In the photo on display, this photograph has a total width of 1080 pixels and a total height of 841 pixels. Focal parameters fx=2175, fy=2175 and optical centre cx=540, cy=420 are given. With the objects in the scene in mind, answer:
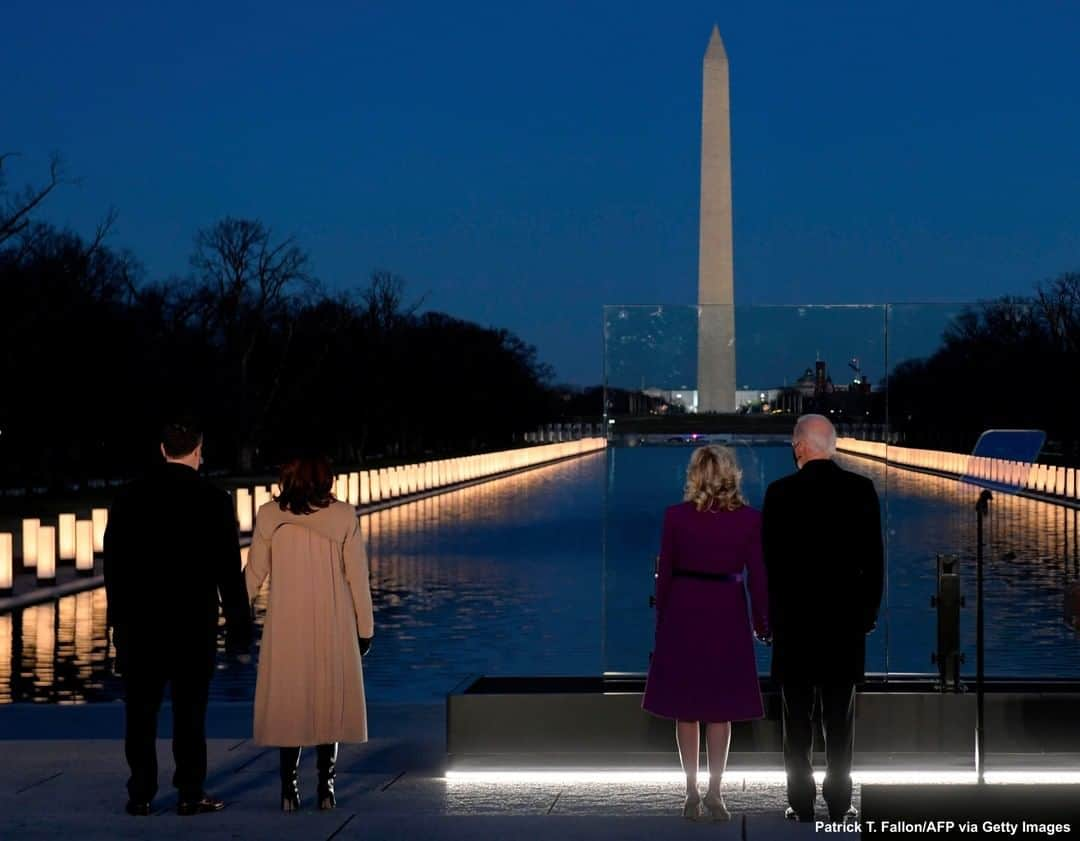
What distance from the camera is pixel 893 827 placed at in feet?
A: 18.4

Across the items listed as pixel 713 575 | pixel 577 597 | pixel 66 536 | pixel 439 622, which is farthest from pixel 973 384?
pixel 66 536

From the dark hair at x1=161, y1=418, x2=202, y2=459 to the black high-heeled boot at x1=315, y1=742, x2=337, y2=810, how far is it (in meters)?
1.52

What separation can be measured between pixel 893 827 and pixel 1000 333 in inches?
299

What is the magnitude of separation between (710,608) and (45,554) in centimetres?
1886

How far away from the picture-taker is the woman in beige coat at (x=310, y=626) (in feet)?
33.0

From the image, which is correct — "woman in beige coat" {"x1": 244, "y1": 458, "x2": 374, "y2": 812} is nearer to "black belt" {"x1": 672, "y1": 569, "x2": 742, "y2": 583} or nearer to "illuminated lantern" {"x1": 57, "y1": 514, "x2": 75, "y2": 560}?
"black belt" {"x1": 672, "y1": 569, "x2": 742, "y2": 583}

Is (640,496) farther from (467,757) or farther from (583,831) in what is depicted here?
(583,831)

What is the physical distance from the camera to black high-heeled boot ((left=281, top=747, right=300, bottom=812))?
10047 mm

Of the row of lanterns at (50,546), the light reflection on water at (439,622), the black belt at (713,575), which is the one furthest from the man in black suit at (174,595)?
the row of lanterns at (50,546)

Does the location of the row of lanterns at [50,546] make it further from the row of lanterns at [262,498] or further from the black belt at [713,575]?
the black belt at [713,575]

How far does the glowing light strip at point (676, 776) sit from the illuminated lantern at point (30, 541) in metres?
15.4

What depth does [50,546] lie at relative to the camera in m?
27.4

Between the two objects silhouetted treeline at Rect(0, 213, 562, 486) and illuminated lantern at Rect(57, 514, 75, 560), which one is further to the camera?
silhouetted treeline at Rect(0, 213, 562, 486)

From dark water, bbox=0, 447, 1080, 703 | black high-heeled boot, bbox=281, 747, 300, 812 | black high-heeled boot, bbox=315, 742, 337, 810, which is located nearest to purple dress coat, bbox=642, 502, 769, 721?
dark water, bbox=0, 447, 1080, 703
